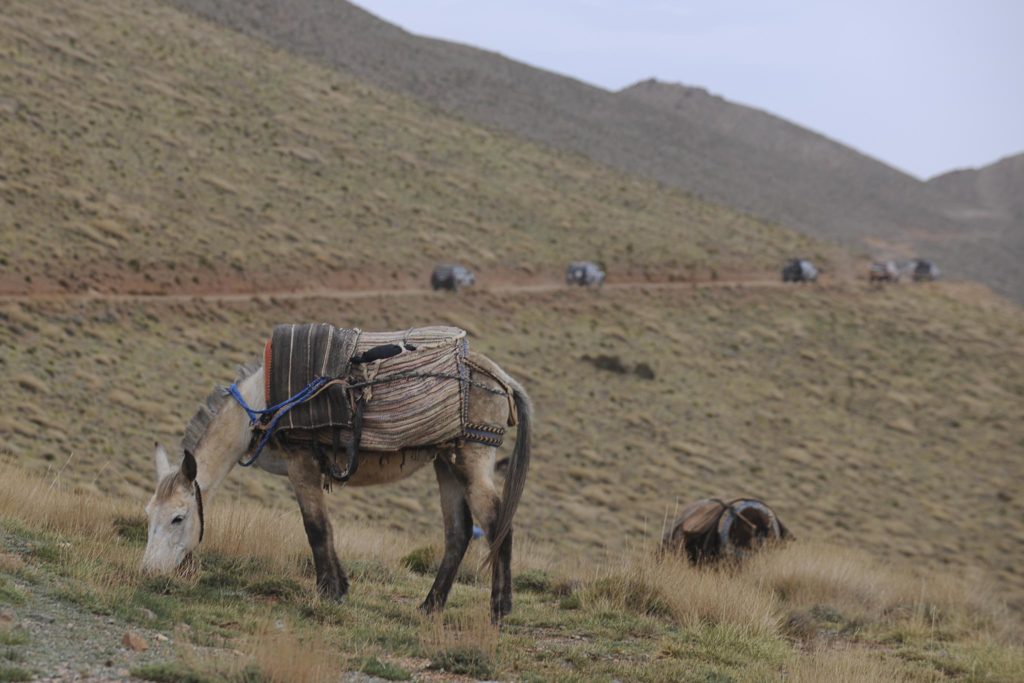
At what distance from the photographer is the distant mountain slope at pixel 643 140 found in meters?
86.1

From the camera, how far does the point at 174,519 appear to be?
849cm

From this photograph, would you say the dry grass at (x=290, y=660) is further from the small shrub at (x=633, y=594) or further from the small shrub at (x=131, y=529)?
the small shrub at (x=633, y=594)

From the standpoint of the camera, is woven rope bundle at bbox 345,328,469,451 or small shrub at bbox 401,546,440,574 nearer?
woven rope bundle at bbox 345,328,469,451

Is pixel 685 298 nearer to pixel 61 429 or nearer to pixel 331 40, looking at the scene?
pixel 61 429

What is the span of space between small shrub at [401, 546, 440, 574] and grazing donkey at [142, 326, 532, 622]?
285cm

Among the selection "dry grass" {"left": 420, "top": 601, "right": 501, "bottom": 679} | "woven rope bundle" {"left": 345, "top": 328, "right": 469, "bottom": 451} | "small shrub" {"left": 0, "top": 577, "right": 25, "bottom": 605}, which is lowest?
"dry grass" {"left": 420, "top": 601, "right": 501, "bottom": 679}

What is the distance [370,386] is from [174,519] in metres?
1.75

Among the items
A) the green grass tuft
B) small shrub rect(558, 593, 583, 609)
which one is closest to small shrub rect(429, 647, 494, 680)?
the green grass tuft

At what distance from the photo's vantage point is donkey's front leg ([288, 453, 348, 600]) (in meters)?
8.93

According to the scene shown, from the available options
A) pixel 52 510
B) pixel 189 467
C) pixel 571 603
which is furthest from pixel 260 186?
pixel 189 467

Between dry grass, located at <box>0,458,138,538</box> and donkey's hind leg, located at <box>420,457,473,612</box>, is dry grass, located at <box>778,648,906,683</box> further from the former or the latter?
dry grass, located at <box>0,458,138,538</box>

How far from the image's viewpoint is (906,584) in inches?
564

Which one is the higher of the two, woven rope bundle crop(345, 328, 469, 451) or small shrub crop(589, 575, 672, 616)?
woven rope bundle crop(345, 328, 469, 451)

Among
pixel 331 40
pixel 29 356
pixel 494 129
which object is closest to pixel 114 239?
pixel 29 356
